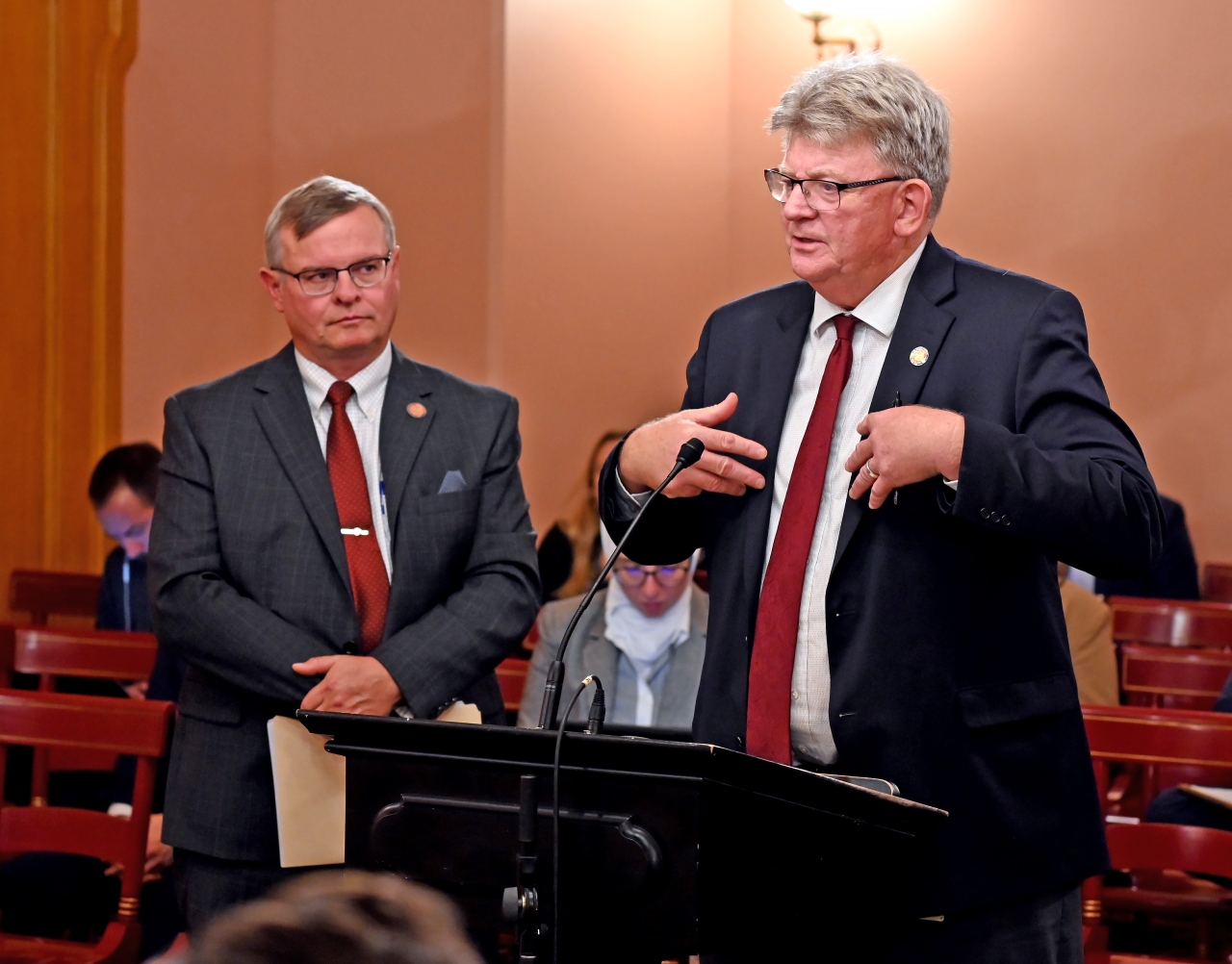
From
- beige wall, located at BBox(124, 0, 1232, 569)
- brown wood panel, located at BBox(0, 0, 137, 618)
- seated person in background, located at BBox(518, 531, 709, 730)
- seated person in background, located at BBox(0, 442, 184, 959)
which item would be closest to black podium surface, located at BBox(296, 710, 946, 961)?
seated person in background, located at BBox(0, 442, 184, 959)

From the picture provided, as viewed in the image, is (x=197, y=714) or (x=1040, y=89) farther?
(x=1040, y=89)

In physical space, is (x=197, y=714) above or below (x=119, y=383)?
below

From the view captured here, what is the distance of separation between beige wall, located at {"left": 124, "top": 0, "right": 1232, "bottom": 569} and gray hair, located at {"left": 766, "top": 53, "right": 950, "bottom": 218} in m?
5.07

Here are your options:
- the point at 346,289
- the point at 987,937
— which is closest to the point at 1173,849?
the point at 987,937

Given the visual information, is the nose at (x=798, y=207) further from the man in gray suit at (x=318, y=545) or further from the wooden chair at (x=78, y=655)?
the wooden chair at (x=78, y=655)

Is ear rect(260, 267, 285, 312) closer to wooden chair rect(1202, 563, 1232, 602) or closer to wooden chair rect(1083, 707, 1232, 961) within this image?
wooden chair rect(1083, 707, 1232, 961)

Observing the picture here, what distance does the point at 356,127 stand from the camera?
691 centimetres

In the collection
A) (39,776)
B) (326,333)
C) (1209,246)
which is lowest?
(39,776)

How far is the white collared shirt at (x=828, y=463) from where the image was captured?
1.76 meters

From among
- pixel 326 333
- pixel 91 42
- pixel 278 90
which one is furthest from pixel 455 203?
pixel 326 333

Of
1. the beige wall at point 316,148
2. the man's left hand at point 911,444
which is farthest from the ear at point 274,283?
the beige wall at point 316,148

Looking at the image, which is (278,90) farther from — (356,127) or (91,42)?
(91,42)

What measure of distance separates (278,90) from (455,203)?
99 centimetres

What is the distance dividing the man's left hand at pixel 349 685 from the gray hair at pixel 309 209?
0.68 meters
